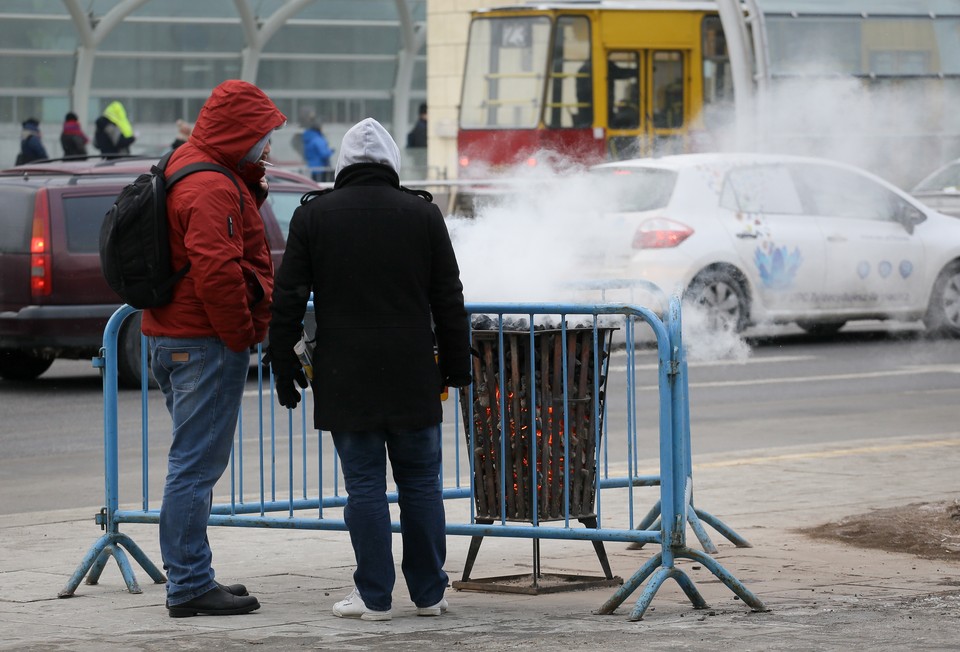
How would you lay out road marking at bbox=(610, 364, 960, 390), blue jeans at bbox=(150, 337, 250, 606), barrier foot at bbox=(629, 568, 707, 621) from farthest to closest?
road marking at bbox=(610, 364, 960, 390), blue jeans at bbox=(150, 337, 250, 606), barrier foot at bbox=(629, 568, 707, 621)

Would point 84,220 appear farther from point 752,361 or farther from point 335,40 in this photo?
point 335,40

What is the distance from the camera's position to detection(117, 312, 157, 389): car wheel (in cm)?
1352

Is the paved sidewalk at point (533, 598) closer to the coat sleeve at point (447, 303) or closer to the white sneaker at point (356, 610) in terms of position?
the white sneaker at point (356, 610)

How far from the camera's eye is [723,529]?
748cm

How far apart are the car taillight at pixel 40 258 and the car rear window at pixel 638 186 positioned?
209 inches

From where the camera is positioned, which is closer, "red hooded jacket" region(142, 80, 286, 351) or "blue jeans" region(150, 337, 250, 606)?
"red hooded jacket" region(142, 80, 286, 351)

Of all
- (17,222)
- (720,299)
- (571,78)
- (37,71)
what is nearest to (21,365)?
(17,222)

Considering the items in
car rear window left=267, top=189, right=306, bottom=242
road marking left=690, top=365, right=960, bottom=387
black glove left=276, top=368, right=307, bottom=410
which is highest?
car rear window left=267, top=189, right=306, bottom=242

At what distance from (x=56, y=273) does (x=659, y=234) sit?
5.47 meters

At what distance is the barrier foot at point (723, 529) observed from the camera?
24.4ft

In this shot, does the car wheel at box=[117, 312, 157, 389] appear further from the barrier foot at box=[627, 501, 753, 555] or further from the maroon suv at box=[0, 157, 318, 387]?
the barrier foot at box=[627, 501, 753, 555]

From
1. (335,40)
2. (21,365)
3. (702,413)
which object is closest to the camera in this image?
(702,413)

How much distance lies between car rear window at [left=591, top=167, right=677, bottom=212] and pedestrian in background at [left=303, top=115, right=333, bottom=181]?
11197 mm

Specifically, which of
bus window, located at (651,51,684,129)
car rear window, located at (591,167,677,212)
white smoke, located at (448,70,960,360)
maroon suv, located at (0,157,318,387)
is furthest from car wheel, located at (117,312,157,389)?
bus window, located at (651,51,684,129)
